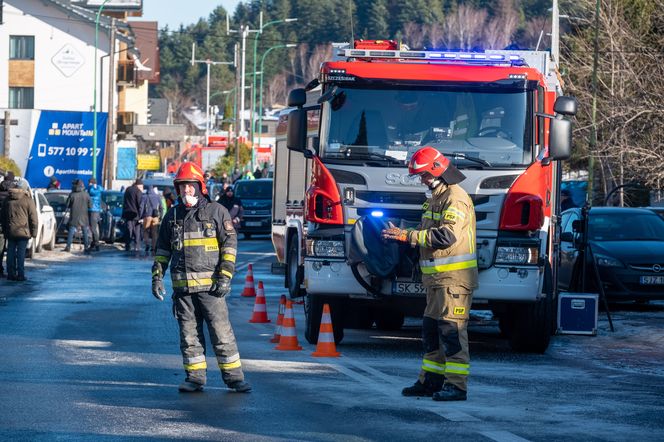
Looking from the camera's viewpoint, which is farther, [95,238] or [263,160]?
[263,160]

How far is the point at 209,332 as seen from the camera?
10234mm

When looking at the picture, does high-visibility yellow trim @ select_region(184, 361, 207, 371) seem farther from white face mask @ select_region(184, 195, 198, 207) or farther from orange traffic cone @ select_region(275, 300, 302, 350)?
orange traffic cone @ select_region(275, 300, 302, 350)

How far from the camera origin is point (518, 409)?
31.4 ft

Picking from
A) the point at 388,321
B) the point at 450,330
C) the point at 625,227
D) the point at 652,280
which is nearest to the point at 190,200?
the point at 450,330

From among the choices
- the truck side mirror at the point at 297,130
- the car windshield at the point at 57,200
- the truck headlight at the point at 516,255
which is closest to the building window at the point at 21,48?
the car windshield at the point at 57,200

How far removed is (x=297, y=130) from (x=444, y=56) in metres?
1.66

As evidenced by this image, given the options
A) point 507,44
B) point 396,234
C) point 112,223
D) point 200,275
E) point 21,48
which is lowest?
point 112,223

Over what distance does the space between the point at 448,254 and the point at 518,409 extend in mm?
1257

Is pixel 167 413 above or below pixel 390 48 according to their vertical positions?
below

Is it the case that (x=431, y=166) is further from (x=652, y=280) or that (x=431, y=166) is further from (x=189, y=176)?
(x=652, y=280)

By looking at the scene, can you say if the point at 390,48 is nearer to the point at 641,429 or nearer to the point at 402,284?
the point at 402,284

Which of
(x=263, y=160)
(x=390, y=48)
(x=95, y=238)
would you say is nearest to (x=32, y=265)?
(x=95, y=238)

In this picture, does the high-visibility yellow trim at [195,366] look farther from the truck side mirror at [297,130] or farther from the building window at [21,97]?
the building window at [21,97]

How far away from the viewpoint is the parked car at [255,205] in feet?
131
